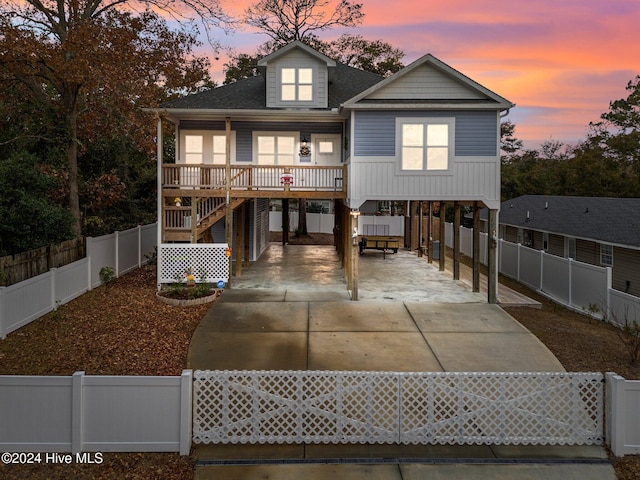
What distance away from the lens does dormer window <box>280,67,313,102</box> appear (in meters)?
16.4

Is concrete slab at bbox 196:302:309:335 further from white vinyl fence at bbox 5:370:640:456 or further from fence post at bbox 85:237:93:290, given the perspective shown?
white vinyl fence at bbox 5:370:640:456

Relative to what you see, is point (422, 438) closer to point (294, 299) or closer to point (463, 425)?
point (463, 425)

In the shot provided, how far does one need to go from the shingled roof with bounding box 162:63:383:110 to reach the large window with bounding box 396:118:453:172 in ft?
11.6

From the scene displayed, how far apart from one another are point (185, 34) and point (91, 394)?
16.1 metres

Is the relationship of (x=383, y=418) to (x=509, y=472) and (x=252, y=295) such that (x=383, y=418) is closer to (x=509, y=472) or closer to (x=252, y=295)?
(x=509, y=472)

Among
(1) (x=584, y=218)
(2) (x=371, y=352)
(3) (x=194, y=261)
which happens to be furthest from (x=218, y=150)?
(1) (x=584, y=218)

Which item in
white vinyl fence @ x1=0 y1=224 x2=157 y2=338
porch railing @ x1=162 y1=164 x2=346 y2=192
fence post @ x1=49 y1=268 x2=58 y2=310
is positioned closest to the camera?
white vinyl fence @ x1=0 y1=224 x2=157 y2=338

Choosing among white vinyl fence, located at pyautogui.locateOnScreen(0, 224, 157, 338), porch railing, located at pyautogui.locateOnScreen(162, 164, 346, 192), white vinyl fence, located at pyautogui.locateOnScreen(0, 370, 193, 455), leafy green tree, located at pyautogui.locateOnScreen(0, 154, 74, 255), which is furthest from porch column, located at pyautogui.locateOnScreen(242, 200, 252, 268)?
white vinyl fence, located at pyautogui.locateOnScreen(0, 370, 193, 455)

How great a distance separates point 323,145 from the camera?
1731 centimetres

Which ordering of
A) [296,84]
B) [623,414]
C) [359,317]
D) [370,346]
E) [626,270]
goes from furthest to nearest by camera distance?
[626,270] < [296,84] < [359,317] < [370,346] < [623,414]

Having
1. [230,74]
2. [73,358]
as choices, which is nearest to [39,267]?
[73,358]

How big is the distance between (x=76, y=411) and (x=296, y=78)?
13442 millimetres

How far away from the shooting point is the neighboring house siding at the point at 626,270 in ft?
54.1

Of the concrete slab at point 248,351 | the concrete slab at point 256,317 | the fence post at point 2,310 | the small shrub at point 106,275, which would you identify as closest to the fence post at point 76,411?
the concrete slab at point 248,351
